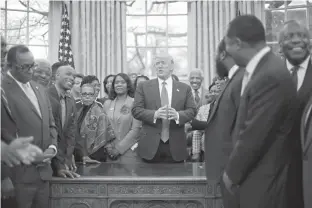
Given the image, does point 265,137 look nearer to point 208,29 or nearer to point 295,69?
point 295,69

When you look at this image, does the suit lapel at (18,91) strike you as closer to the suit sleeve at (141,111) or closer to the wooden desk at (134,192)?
the wooden desk at (134,192)

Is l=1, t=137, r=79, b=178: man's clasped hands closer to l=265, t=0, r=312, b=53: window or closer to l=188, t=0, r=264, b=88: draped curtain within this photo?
l=188, t=0, r=264, b=88: draped curtain

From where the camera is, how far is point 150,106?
398 cm

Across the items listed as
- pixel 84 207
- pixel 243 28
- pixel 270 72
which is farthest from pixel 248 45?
pixel 84 207

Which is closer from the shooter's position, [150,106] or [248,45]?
[248,45]

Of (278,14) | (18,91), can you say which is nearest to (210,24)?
(278,14)

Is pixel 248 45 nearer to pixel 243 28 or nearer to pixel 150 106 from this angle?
pixel 243 28

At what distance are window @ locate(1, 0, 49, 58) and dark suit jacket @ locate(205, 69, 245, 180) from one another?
6285 millimetres

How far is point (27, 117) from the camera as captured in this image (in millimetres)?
2541

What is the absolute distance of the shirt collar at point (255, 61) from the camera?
198 cm

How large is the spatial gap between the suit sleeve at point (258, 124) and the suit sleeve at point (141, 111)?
6.22 feet

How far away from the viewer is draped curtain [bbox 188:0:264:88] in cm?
802

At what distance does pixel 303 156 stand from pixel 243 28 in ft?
2.37

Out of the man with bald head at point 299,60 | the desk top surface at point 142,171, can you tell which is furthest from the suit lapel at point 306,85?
the desk top surface at point 142,171
